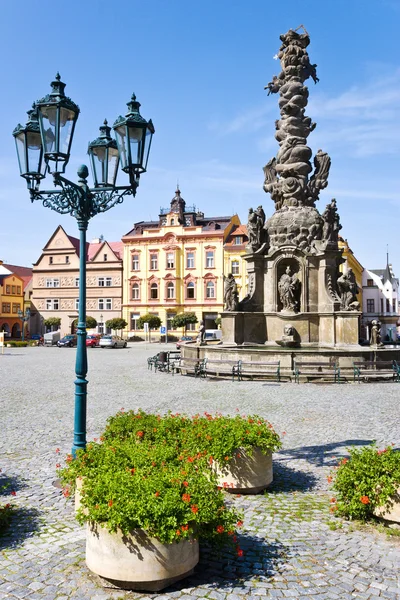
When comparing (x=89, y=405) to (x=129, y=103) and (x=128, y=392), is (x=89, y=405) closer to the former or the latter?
(x=128, y=392)

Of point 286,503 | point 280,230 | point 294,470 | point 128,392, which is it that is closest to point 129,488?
point 286,503

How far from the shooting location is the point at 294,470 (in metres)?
7.62

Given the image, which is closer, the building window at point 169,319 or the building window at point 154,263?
the building window at point 169,319

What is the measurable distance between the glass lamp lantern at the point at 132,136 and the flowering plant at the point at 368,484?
15.4 ft

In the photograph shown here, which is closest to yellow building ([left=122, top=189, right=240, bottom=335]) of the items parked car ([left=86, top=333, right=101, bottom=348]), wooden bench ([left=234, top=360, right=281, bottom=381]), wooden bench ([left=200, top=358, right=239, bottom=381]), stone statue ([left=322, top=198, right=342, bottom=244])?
parked car ([left=86, top=333, right=101, bottom=348])

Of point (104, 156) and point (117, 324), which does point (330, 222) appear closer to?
point (104, 156)

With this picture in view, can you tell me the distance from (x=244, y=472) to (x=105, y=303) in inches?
2416

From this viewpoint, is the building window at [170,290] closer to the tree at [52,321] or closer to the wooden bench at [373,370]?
the tree at [52,321]

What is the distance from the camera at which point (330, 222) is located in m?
22.3

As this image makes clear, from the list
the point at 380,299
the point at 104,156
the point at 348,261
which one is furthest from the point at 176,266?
the point at 104,156

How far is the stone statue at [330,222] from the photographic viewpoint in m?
22.3

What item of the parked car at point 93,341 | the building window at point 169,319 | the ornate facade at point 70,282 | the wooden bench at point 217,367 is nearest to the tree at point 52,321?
the ornate facade at point 70,282

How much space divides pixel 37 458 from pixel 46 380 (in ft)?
39.9

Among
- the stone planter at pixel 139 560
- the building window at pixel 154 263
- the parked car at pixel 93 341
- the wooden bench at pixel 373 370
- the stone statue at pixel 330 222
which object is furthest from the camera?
the building window at pixel 154 263
